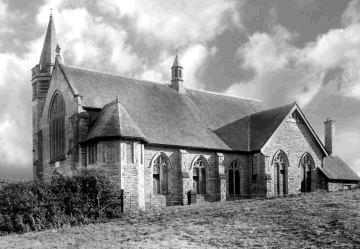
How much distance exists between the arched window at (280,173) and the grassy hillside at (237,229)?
17566 millimetres

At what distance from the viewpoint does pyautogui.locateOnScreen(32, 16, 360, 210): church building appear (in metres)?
37.1

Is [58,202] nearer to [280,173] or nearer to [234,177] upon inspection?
[234,177]

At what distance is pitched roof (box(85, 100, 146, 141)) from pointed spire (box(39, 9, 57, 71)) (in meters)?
11.9

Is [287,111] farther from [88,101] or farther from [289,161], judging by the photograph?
→ [88,101]

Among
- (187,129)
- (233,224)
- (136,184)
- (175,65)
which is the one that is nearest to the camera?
(233,224)

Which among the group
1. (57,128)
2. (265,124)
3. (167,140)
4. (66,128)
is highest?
(265,124)

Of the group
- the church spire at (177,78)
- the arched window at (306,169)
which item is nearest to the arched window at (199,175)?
the church spire at (177,78)

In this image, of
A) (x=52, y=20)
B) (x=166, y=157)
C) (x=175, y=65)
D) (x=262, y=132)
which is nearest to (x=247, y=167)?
(x=262, y=132)

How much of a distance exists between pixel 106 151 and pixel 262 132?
574 inches

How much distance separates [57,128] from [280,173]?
17.2 meters

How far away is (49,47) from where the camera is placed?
49.1 meters

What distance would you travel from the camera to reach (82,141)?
38.1 m

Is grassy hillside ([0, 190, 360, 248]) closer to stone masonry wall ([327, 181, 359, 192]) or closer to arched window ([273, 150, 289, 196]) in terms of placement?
arched window ([273, 150, 289, 196])

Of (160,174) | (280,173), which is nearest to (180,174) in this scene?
(160,174)
